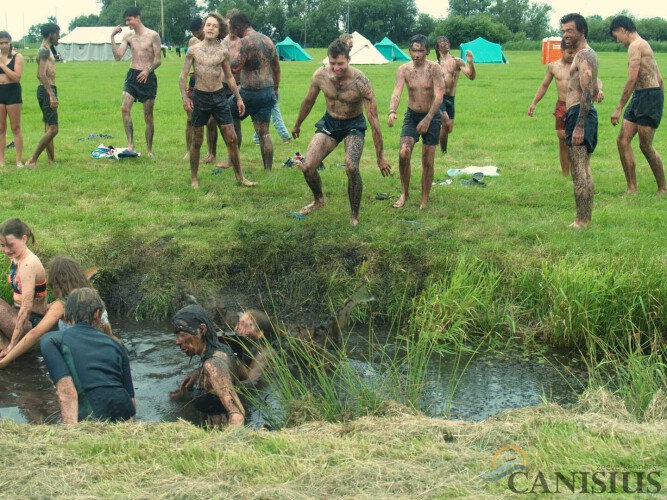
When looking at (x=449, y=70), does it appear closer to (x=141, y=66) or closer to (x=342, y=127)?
(x=342, y=127)

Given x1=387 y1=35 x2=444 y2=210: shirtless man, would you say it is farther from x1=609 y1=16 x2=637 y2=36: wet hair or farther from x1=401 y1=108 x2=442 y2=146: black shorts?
x1=609 y1=16 x2=637 y2=36: wet hair

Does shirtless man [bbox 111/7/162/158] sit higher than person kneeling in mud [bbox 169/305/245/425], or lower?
higher

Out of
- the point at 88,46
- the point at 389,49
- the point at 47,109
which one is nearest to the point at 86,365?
the point at 47,109

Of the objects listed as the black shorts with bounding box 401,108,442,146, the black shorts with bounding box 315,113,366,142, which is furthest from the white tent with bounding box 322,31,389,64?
the black shorts with bounding box 315,113,366,142

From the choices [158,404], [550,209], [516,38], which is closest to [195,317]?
[158,404]

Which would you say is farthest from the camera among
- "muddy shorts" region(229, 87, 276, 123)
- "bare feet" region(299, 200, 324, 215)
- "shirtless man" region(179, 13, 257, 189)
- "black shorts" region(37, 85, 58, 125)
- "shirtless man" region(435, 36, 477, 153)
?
"shirtless man" region(435, 36, 477, 153)

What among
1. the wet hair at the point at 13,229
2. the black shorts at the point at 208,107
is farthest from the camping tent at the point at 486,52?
the wet hair at the point at 13,229

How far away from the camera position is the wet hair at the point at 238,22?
1188cm

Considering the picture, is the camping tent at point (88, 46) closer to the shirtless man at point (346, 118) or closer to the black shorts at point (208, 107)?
the black shorts at point (208, 107)

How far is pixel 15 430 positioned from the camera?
5.07 m

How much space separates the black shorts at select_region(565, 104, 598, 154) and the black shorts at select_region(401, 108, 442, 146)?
1590 millimetres

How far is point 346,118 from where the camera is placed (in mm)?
9617

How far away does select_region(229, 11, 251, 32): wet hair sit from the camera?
39.0ft

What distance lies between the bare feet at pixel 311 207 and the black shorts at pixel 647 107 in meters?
4.11
